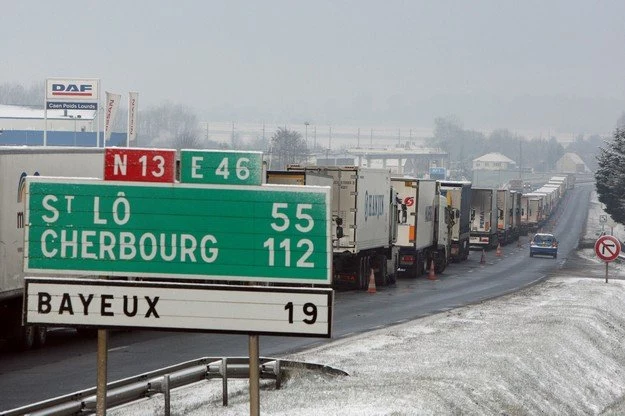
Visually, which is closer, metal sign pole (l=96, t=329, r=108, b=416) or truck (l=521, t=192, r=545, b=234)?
metal sign pole (l=96, t=329, r=108, b=416)

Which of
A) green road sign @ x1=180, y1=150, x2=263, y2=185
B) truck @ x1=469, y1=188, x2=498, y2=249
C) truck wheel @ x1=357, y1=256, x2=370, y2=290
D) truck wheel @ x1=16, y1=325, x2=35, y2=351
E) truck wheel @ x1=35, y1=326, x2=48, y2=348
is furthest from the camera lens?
truck @ x1=469, y1=188, x2=498, y2=249

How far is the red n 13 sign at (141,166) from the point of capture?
37.0 feet

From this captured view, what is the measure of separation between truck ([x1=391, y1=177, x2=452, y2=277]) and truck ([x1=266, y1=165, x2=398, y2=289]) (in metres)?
4.92

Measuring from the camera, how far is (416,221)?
5075cm

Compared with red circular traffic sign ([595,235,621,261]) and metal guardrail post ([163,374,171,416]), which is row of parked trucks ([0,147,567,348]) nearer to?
metal guardrail post ([163,374,171,416])

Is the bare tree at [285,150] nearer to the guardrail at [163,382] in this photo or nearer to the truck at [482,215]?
the truck at [482,215]

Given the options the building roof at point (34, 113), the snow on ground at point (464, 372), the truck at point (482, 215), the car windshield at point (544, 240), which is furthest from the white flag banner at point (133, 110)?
the building roof at point (34, 113)

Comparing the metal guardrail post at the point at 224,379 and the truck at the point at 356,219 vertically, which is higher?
the truck at the point at 356,219

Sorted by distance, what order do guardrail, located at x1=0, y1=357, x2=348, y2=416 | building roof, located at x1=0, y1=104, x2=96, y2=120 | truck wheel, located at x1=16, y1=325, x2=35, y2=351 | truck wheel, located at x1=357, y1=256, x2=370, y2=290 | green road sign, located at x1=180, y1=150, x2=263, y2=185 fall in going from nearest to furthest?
green road sign, located at x1=180, y1=150, x2=263, y2=185
guardrail, located at x1=0, y1=357, x2=348, y2=416
truck wheel, located at x1=16, y1=325, x2=35, y2=351
truck wheel, located at x1=357, y1=256, x2=370, y2=290
building roof, located at x1=0, y1=104, x2=96, y2=120

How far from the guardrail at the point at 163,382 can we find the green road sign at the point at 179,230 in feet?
9.68

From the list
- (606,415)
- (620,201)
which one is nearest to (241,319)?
(606,415)

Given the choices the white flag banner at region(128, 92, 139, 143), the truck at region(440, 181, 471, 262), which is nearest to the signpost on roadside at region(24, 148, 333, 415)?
the truck at region(440, 181, 471, 262)

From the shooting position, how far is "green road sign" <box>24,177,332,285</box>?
432 inches

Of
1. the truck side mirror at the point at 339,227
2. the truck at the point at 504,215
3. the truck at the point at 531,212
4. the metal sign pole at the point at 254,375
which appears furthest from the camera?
the truck at the point at 531,212
